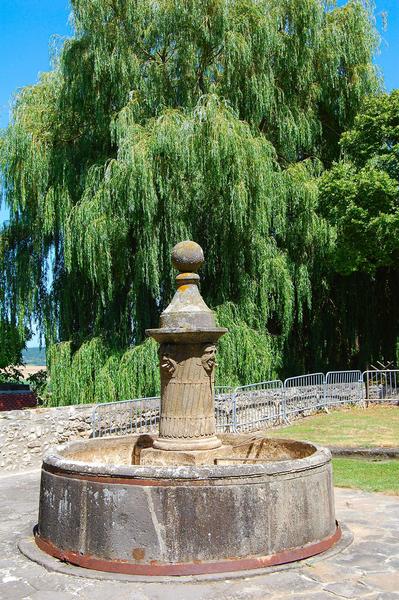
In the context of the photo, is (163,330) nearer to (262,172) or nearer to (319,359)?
(262,172)

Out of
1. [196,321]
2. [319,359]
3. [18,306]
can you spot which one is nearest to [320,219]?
[319,359]

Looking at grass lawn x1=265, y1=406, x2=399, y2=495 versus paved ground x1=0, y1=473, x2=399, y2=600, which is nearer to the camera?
paved ground x1=0, y1=473, x2=399, y2=600

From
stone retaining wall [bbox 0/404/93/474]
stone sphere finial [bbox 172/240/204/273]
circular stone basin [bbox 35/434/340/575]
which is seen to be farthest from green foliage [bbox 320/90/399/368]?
circular stone basin [bbox 35/434/340/575]

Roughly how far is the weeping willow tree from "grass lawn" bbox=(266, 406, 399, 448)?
189 centimetres

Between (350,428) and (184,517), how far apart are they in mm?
11650

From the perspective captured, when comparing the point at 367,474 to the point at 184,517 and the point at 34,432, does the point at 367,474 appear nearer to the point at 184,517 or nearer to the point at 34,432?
the point at 184,517

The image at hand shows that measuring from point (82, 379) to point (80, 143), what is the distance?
7056mm

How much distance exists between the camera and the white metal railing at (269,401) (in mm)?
13672

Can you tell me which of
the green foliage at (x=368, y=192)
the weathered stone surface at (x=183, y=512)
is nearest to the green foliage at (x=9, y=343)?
the green foliage at (x=368, y=192)

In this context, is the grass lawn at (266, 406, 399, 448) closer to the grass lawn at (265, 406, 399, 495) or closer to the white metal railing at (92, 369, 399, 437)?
the grass lawn at (265, 406, 399, 495)

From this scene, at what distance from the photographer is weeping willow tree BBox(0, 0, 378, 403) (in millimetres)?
16609

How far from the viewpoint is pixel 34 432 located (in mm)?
12375

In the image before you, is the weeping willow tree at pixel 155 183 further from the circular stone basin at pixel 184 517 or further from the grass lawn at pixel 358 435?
the circular stone basin at pixel 184 517

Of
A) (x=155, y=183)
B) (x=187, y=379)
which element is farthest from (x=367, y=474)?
(x=155, y=183)
